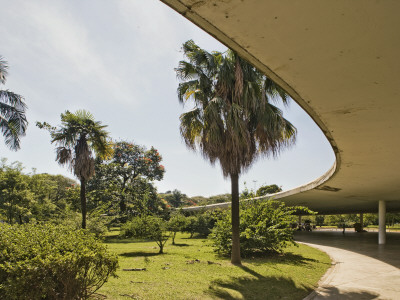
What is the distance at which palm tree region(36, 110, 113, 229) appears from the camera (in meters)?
17.3

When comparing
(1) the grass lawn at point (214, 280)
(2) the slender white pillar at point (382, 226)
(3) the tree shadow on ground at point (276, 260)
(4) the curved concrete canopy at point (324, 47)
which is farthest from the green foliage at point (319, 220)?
(4) the curved concrete canopy at point (324, 47)

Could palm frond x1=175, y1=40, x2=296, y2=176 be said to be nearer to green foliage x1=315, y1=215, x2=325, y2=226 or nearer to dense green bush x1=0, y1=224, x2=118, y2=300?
dense green bush x1=0, y1=224, x2=118, y2=300

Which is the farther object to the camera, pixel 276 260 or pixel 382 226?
pixel 382 226

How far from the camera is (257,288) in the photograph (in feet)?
24.0

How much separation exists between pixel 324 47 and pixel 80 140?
16790 mm

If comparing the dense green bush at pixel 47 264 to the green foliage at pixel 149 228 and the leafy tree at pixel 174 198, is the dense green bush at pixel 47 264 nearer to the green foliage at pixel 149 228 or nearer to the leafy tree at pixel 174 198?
the green foliage at pixel 149 228

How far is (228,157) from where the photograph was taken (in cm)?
1029

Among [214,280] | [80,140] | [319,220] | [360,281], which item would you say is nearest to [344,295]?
[360,281]

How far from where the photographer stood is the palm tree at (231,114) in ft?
32.6

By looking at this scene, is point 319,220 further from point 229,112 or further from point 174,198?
point 229,112

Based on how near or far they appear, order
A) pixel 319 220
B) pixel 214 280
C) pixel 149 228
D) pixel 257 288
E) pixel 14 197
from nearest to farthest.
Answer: pixel 257 288
pixel 214 280
pixel 149 228
pixel 14 197
pixel 319 220

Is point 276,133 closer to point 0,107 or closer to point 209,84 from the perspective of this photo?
point 209,84

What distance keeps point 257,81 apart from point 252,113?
1.21 m

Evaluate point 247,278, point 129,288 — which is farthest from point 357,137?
point 129,288
